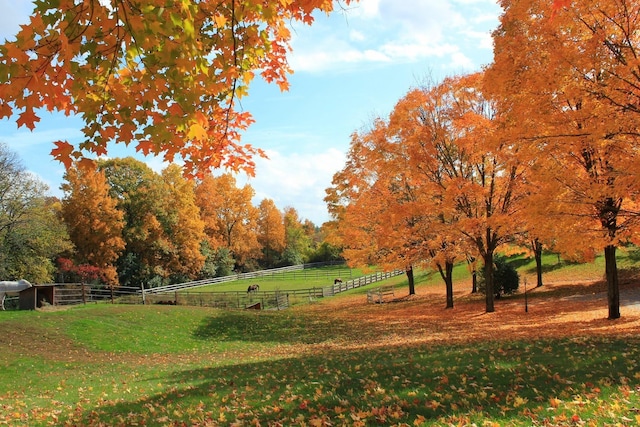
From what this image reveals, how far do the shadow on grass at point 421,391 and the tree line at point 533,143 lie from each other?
14.1ft

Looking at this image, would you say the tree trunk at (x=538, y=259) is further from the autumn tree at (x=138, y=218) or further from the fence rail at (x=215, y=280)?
the autumn tree at (x=138, y=218)

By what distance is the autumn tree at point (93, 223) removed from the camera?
40188 millimetres

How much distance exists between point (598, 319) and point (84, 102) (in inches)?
632

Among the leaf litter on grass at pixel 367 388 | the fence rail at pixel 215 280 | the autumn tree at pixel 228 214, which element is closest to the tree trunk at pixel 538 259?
the leaf litter on grass at pixel 367 388

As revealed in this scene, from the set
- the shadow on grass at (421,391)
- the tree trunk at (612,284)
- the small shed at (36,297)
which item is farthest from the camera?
the small shed at (36,297)

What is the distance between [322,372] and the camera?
8.07 metres

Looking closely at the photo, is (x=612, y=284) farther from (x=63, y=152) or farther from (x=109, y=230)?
(x=109, y=230)

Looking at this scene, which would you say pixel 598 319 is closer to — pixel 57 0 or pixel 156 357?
pixel 156 357

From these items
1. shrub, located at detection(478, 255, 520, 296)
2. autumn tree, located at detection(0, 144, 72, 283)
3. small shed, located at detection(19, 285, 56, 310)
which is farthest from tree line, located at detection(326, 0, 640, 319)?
autumn tree, located at detection(0, 144, 72, 283)

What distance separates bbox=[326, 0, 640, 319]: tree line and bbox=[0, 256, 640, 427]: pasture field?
3098 mm

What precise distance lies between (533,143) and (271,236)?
65.6 metres

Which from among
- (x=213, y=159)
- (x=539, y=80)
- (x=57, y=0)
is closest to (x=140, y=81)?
(x=57, y=0)

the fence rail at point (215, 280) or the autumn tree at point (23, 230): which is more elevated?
the autumn tree at point (23, 230)

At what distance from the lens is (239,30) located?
4.53 meters
